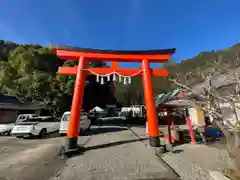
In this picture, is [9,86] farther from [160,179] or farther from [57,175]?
[160,179]

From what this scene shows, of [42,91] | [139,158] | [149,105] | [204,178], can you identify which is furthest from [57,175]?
[42,91]

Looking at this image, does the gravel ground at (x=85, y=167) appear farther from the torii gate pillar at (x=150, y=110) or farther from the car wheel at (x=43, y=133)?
the car wheel at (x=43, y=133)

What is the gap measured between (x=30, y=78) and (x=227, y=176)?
1848 cm

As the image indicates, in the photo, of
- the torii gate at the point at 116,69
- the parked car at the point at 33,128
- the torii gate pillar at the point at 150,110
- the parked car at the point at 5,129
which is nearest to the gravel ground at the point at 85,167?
the torii gate pillar at the point at 150,110

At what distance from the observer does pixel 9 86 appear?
18.5 m

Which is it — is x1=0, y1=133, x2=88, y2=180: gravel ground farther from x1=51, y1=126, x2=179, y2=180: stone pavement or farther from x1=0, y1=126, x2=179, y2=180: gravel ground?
x1=51, y1=126, x2=179, y2=180: stone pavement

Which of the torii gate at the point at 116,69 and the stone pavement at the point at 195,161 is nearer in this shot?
the stone pavement at the point at 195,161

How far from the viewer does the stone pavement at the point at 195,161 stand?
4.22 m

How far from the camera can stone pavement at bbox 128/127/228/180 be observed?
4222 millimetres

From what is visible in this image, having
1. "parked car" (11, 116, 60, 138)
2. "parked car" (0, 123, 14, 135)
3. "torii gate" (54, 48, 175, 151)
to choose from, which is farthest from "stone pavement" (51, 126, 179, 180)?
"parked car" (0, 123, 14, 135)

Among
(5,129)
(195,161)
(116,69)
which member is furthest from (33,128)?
(195,161)

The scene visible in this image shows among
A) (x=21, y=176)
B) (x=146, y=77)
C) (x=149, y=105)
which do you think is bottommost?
(x=21, y=176)

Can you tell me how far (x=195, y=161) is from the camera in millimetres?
5238

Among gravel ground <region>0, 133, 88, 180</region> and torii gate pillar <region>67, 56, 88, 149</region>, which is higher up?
torii gate pillar <region>67, 56, 88, 149</region>
